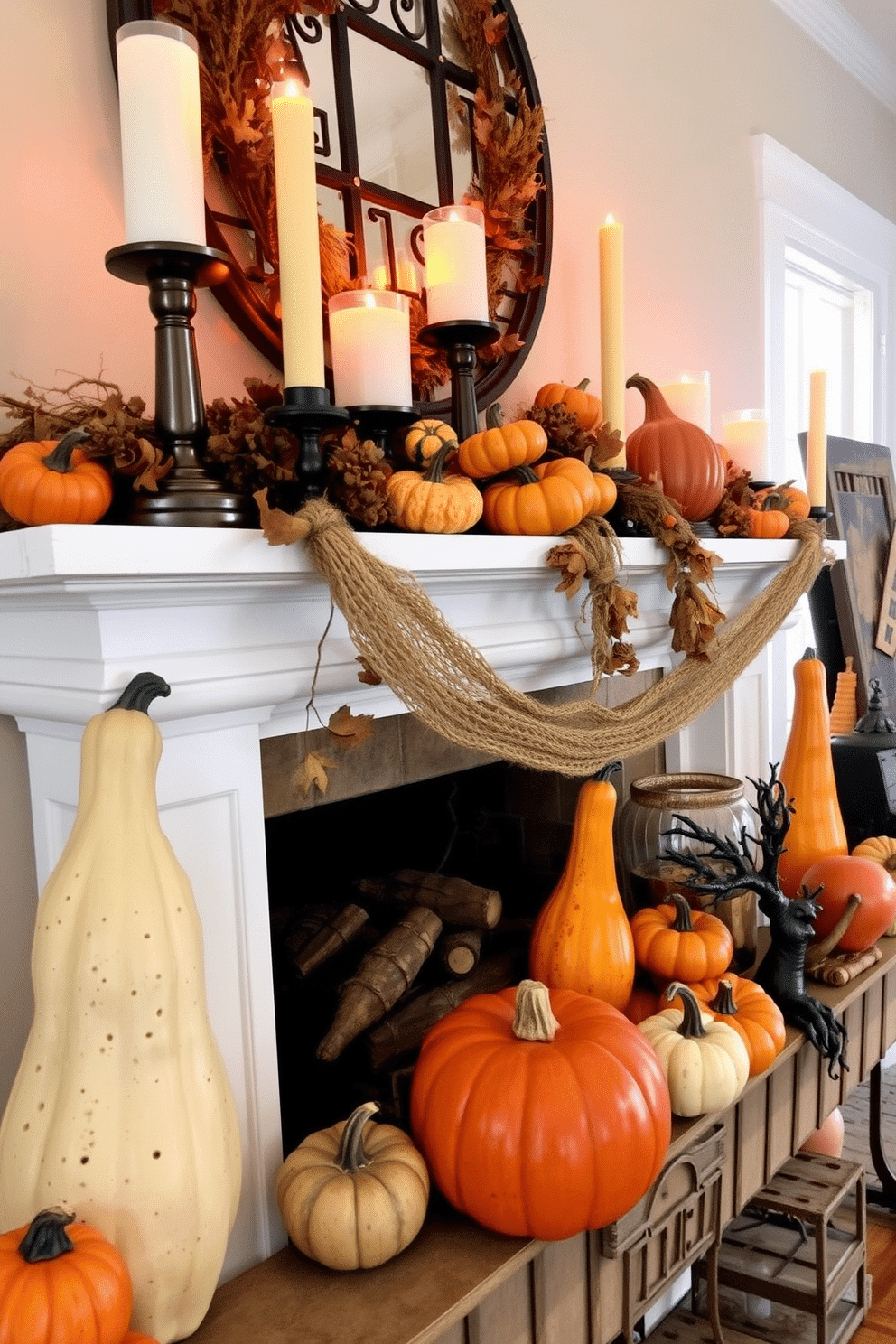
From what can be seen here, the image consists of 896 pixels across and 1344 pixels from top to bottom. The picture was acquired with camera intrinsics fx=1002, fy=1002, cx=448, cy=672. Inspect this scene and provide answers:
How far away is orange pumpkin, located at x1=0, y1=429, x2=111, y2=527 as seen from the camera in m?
0.74

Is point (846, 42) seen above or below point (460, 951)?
above

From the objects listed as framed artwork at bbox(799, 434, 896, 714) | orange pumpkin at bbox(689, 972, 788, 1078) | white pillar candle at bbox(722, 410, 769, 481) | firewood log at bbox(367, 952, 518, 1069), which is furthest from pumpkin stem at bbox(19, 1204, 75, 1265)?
framed artwork at bbox(799, 434, 896, 714)

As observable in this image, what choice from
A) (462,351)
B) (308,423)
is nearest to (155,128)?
(308,423)

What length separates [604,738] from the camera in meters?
1.14

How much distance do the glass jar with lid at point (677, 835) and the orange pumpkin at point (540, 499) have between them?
55 centimetres

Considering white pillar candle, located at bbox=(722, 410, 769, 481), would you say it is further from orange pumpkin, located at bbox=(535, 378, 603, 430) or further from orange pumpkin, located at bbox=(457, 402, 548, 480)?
orange pumpkin, located at bbox=(457, 402, 548, 480)

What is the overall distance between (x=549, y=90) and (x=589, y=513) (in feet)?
2.86

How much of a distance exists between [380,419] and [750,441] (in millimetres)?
855

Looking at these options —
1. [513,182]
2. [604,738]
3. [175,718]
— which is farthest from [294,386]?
[513,182]

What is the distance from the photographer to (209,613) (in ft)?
2.76

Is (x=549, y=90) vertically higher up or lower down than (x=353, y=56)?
higher up

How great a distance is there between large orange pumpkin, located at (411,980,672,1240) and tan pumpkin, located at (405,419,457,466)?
1.80ft

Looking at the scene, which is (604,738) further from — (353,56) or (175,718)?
(353,56)

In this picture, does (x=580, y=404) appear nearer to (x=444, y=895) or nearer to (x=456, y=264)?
(x=456, y=264)
